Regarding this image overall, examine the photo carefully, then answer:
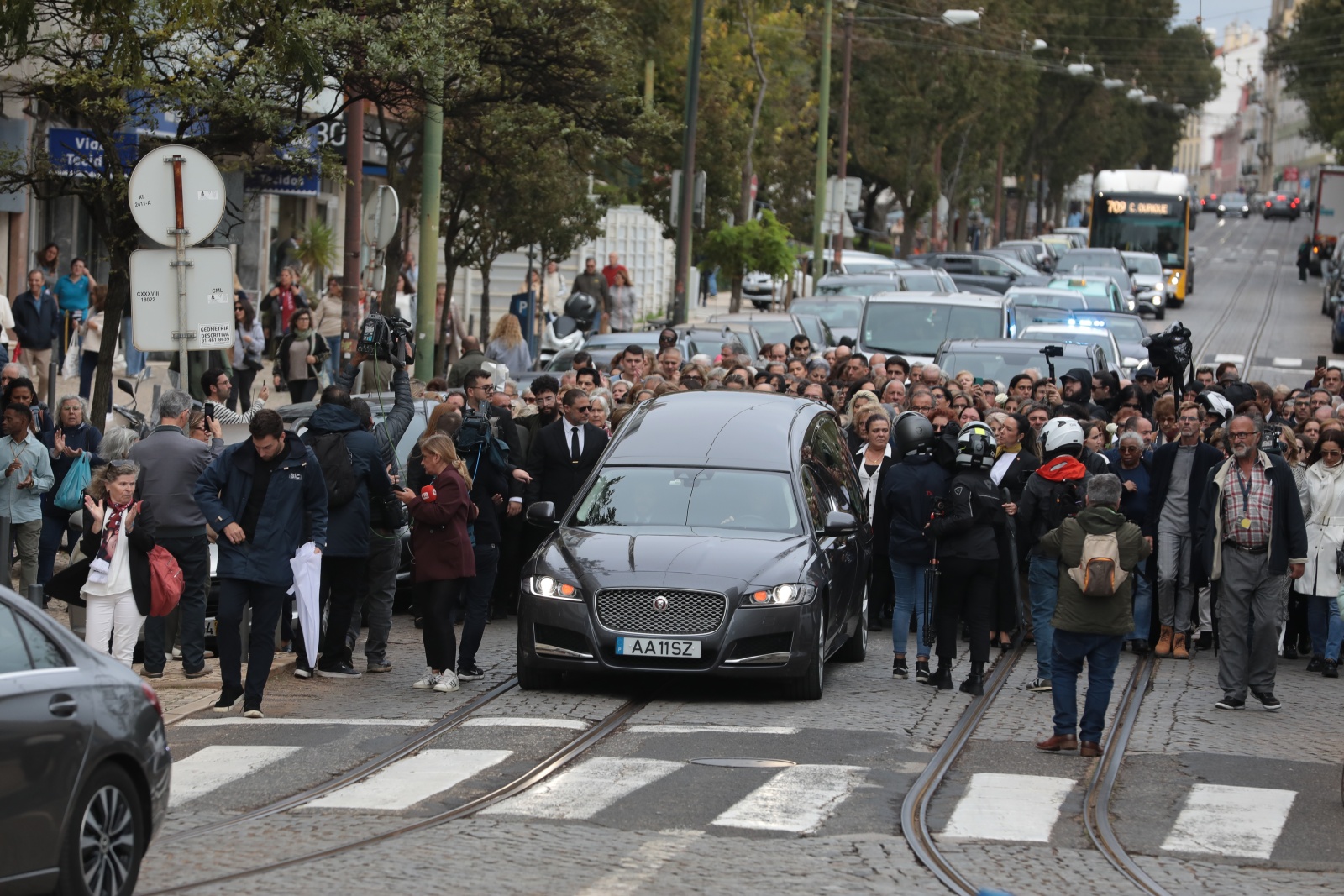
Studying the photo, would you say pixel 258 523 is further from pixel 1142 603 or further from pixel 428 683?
pixel 1142 603

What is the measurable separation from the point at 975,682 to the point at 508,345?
10.8 meters

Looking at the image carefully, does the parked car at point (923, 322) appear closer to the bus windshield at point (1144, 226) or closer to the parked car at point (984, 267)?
the parked car at point (984, 267)

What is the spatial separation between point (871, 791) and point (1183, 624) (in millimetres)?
5695

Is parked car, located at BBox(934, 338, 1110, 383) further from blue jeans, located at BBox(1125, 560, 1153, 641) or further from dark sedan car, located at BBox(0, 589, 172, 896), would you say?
dark sedan car, located at BBox(0, 589, 172, 896)

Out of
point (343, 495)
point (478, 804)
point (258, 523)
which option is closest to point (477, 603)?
point (343, 495)

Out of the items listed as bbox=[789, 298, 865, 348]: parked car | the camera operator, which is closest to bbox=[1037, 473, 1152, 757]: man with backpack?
the camera operator

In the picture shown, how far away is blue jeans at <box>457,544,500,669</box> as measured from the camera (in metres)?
12.9

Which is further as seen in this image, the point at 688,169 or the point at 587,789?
the point at 688,169

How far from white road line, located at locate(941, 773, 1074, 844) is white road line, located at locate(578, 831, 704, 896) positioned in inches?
49.2

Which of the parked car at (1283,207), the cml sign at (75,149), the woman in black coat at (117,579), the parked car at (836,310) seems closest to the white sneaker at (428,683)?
the woman in black coat at (117,579)

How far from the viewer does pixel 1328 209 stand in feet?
217

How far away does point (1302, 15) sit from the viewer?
76312 millimetres

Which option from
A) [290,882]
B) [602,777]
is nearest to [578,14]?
[602,777]

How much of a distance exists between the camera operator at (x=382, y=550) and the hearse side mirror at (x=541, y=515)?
876 millimetres
